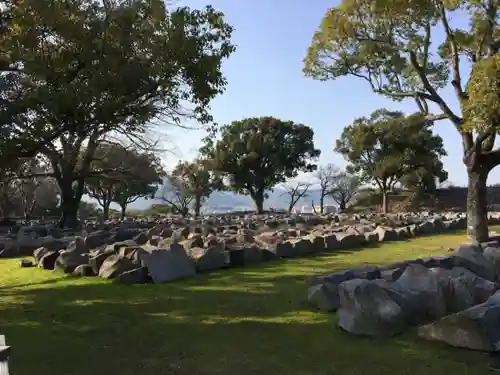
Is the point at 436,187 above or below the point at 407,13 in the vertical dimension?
below

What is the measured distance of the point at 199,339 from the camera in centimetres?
543

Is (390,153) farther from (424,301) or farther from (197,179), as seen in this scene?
(424,301)

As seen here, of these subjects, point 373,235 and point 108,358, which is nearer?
point 108,358

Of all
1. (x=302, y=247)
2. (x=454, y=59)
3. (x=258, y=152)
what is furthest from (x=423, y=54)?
(x=258, y=152)

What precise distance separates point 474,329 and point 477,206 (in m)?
9.93

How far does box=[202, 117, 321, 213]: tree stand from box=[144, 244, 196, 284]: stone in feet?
109

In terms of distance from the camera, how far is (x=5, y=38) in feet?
29.1

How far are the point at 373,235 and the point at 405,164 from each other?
2791 centimetres

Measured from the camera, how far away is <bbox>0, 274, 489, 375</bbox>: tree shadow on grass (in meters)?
4.52

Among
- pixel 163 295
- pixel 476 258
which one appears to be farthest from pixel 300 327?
pixel 476 258

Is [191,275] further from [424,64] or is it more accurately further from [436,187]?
[436,187]

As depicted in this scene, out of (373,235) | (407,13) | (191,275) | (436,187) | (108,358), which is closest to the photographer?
(108,358)

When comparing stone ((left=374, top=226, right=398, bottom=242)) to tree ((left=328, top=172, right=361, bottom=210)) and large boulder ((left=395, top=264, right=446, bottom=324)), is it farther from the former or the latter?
tree ((left=328, top=172, right=361, bottom=210))

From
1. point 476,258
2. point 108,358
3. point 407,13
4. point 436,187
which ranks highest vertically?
point 407,13
